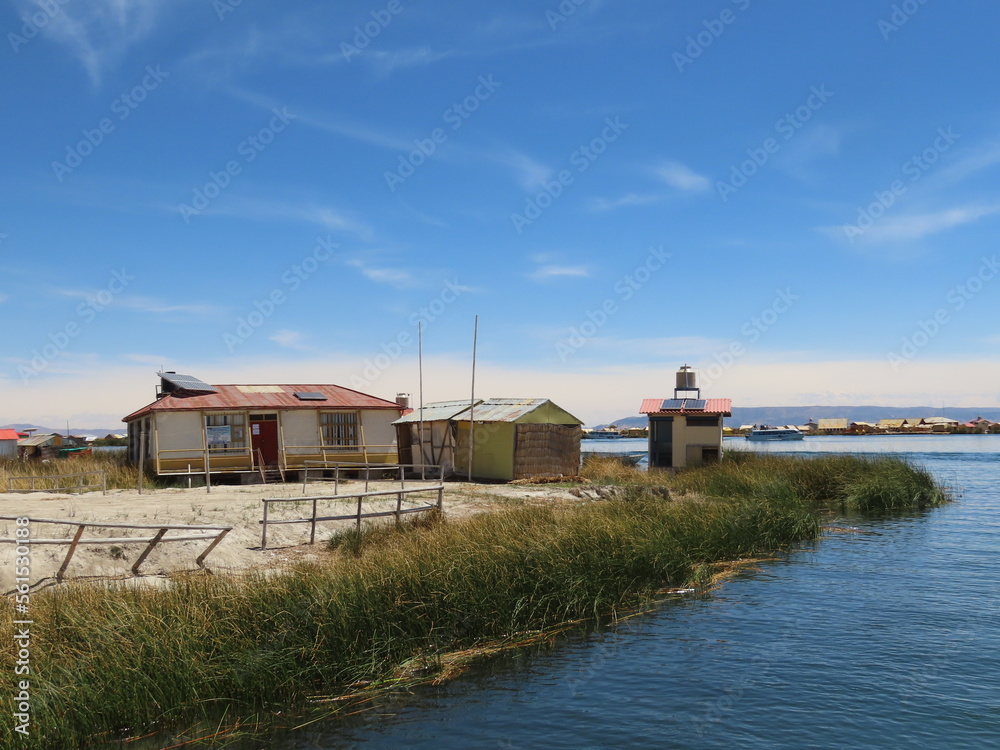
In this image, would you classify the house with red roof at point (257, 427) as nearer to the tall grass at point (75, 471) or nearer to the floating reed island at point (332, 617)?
the tall grass at point (75, 471)

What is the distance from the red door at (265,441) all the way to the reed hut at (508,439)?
649 cm

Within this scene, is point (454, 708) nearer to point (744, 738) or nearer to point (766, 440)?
point (744, 738)

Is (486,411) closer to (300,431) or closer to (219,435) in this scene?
(300,431)

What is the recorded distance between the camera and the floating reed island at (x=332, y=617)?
995 cm

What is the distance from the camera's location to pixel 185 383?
36.4m

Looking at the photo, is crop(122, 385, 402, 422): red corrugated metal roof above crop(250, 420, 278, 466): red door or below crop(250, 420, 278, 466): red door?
above

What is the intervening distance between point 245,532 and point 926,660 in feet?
45.9

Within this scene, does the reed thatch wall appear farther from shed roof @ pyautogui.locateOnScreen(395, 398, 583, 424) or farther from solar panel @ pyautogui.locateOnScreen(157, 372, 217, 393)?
solar panel @ pyautogui.locateOnScreen(157, 372, 217, 393)

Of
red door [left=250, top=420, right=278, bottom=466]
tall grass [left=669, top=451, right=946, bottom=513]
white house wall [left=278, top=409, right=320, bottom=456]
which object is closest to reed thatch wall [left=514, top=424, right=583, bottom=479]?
tall grass [left=669, top=451, right=946, bottom=513]

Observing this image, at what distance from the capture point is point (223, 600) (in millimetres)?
11750

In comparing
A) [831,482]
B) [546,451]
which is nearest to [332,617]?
[546,451]

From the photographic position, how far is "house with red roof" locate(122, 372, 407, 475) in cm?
3416

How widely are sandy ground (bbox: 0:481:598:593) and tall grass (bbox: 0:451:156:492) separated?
320 centimetres

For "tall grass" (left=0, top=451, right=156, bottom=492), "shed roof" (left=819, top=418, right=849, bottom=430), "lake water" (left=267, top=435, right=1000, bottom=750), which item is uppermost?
"tall grass" (left=0, top=451, right=156, bottom=492)
